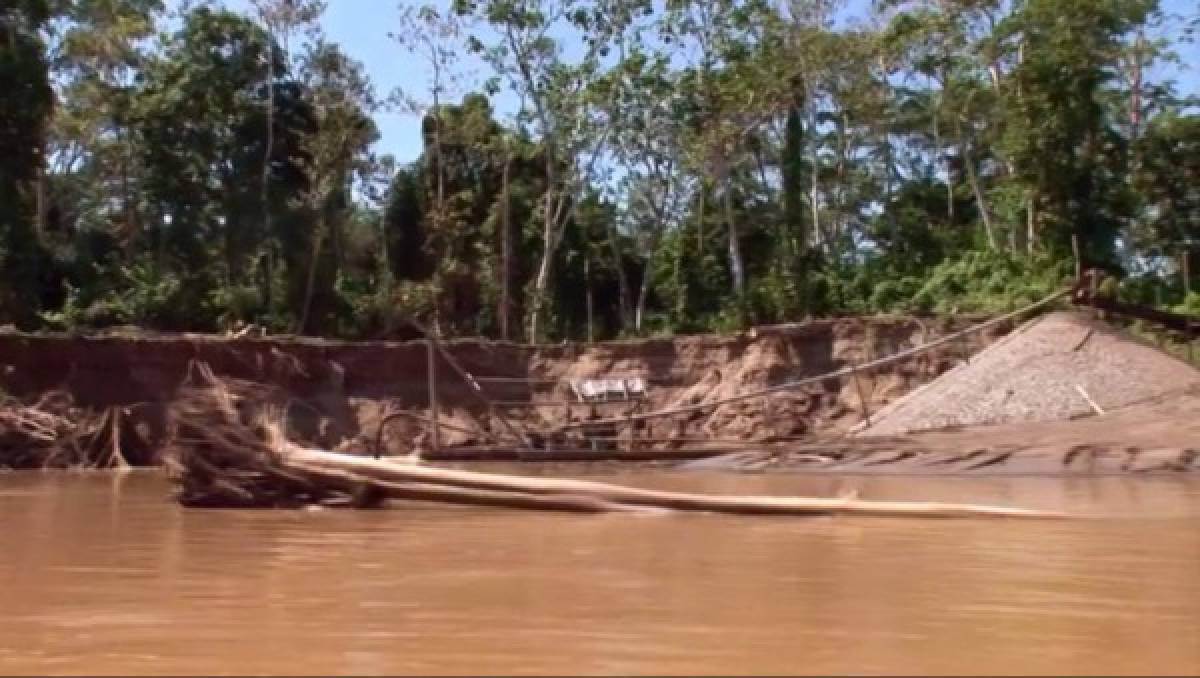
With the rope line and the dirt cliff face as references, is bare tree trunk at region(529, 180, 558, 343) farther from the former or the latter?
the rope line

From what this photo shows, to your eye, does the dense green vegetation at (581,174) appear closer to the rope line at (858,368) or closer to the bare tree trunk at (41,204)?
the bare tree trunk at (41,204)

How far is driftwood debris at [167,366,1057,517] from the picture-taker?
8867 millimetres

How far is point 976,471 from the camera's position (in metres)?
14.6

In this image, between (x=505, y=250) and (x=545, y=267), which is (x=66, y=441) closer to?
(x=545, y=267)

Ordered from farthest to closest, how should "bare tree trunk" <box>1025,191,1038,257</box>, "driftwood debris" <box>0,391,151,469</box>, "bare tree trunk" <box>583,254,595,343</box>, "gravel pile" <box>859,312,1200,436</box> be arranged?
"bare tree trunk" <box>583,254,595,343</box> → "bare tree trunk" <box>1025,191,1038,257</box> → "driftwood debris" <box>0,391,151,469</box> → "gravel pile" <box>859,312,1200,436</box>

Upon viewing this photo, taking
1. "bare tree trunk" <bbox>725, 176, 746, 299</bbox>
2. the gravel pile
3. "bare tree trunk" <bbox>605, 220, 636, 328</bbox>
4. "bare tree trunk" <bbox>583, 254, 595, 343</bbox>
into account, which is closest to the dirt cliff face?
the gravel pile

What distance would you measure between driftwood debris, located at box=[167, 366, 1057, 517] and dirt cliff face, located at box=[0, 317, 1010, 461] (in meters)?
11.9

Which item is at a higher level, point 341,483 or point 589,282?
point 589,282

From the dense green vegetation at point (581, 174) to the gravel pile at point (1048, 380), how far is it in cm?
833

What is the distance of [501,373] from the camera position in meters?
27.1

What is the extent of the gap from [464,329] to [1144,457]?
76.4ft

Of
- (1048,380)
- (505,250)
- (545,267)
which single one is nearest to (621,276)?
(505,250)

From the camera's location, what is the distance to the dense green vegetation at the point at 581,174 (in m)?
30.8

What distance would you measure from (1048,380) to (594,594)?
1529 centimetres
